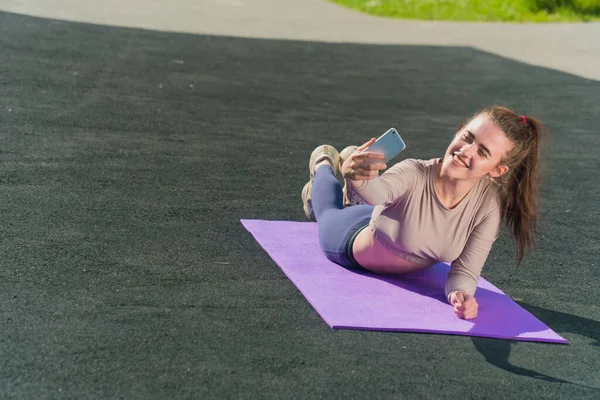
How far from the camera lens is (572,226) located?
5.97 metres

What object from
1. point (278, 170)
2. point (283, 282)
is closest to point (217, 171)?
point (278, 170)

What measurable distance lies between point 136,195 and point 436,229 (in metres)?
2.05

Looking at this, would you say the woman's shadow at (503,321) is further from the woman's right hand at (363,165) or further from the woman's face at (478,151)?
the woman's right hand at (363,165)

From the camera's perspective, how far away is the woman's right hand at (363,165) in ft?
12.9

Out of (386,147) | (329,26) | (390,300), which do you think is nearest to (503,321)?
(390,300)

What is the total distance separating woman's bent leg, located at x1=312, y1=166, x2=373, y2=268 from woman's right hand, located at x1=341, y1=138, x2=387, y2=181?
810 mm

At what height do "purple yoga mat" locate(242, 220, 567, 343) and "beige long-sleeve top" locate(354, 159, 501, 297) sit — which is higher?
"beige long-sleeve top" locate(354, 159, 501, 297)

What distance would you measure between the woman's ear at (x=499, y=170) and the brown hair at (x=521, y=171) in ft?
0.07

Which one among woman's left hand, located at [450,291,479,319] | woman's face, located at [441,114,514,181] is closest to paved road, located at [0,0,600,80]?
woman's face, located at [441,114,514,181]

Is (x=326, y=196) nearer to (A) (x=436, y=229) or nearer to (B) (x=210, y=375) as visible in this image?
(A) (x=436, y=229)

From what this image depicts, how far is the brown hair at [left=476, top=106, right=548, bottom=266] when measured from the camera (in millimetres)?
4246

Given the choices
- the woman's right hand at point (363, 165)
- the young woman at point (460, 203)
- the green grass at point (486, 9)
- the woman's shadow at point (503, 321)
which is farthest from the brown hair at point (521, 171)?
the green grass at point (486, 9)

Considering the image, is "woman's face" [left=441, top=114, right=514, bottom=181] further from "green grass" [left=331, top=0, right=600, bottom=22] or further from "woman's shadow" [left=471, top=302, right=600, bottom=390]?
"green grass" [left=331, top=0, right=600, bottom=22]

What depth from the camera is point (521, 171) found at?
14.4ft
